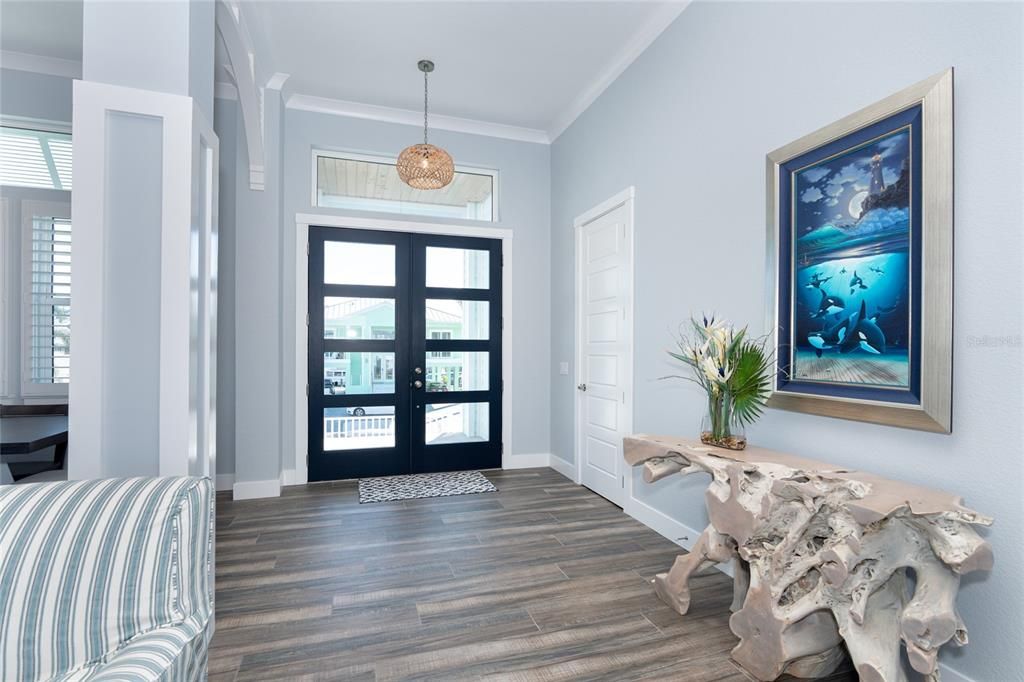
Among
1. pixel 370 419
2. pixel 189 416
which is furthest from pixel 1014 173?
pixel 370 419

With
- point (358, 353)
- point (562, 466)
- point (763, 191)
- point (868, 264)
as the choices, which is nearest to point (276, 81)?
point (358, 353)

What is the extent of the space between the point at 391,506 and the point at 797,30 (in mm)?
3879

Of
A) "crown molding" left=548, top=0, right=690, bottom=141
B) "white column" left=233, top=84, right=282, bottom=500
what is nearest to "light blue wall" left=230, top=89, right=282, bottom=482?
"white column" left=233, top=84, right=282, bottom=500

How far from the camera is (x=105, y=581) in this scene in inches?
48.2

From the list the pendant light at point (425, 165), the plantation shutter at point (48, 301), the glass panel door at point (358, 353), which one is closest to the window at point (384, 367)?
the glass panel door at point (358, 353)

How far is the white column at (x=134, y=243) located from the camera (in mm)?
1768

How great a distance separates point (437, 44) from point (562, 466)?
381 cm

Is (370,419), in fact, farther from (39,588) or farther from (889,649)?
(889,649)

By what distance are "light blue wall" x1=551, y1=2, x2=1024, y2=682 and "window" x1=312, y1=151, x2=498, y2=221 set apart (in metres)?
1.26

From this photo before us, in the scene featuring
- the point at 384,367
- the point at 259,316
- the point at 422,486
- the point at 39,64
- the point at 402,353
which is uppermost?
the point at 39,64

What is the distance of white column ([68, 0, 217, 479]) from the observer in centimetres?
177

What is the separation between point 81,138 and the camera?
176cm

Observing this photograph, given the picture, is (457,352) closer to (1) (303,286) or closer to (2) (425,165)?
(1) (303,286)

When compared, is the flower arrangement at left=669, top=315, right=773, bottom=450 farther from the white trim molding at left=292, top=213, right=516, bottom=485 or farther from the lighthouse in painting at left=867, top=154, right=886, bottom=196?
the white trim molding at left=292, top=213, right=516, bottom=485
